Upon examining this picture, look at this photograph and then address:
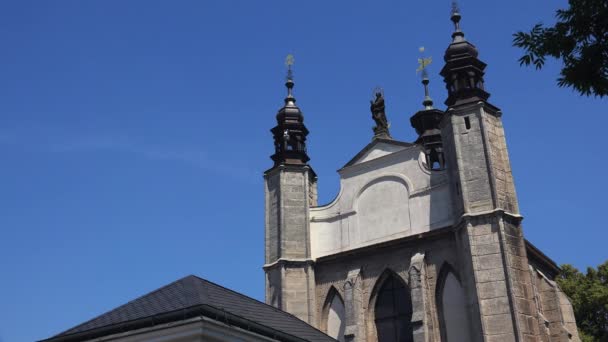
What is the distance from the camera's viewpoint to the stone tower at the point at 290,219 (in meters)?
24.7

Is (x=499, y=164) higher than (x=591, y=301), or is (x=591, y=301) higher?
(x=499, y=164)

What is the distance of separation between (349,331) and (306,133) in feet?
28.1

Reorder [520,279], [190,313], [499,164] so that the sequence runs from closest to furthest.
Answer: [190,313]
[520,279]
[499,164]

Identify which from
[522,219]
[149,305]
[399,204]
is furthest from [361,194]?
[149,305]

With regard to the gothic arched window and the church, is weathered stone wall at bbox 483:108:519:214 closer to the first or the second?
the church

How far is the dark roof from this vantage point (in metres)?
12.7

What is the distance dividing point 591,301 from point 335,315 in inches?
599

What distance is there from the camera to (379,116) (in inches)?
1120

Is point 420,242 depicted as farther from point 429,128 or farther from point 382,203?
point 429,128

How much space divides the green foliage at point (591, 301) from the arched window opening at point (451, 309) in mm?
13570

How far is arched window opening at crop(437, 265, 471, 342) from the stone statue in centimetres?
689

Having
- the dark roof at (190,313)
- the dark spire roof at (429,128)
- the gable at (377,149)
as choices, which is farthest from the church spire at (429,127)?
the dark roof at (190,313)

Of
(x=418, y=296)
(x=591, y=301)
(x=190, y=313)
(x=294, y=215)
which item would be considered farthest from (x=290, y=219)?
(x=591, y=301)

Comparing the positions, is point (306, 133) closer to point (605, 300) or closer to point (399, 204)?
point (399, 204)
